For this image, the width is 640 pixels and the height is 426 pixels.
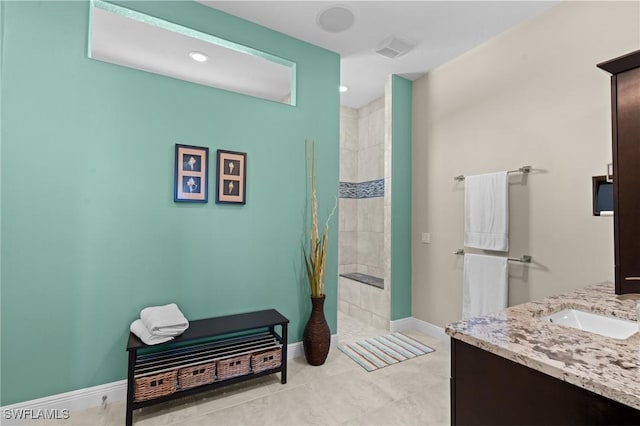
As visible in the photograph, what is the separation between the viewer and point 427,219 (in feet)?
10.7

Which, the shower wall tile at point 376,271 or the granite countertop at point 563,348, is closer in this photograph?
the granite countertop at point 563,348

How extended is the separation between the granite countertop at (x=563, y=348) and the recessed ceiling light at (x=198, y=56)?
3.10m

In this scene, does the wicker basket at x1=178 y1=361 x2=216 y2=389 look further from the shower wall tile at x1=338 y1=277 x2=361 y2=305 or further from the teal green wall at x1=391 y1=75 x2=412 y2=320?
the shower wall tile at x1=338 y1=277 x2=361 y2=305

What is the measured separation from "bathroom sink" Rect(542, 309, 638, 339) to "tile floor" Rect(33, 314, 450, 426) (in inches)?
35.9

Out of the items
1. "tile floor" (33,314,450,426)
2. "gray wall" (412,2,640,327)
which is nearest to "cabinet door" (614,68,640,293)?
"gray wall" (412,2,640,327)

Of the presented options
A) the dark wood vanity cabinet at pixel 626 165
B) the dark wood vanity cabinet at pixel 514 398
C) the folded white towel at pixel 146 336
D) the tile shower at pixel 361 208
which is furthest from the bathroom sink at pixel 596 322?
the tile shower at pixel 361 208

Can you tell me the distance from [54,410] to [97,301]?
651 millimetres

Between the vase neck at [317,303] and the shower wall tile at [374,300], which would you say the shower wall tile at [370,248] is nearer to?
the shower wall tile at [374,300]

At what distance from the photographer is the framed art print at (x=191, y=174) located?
7.10ft

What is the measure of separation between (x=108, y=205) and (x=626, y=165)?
8.61ft

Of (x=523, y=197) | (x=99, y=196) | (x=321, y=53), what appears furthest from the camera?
(x=321, y=53)

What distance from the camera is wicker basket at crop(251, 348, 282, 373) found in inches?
83.1

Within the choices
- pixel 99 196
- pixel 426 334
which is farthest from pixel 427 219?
pixel 99 196

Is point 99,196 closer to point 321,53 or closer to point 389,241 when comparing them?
point 321,53
